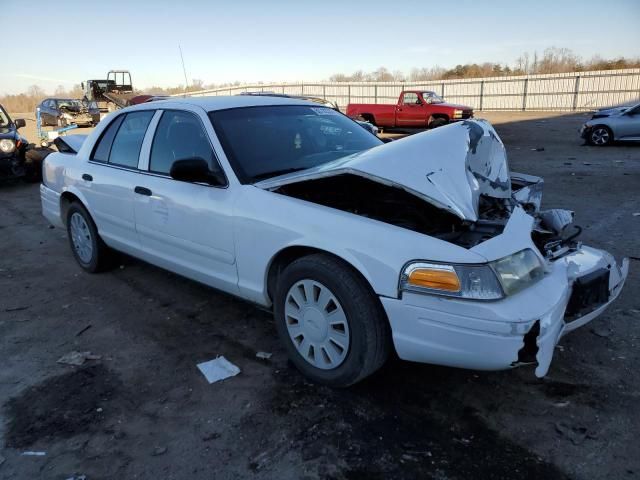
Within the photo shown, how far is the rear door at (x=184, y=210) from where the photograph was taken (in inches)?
133

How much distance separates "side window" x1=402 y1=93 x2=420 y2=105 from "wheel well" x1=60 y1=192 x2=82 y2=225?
686 inches

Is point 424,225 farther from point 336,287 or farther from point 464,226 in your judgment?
point 336,287

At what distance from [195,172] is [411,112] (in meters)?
18.4

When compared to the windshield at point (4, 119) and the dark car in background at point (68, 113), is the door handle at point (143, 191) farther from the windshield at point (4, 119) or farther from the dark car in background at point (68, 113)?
the dark car in background at point (68, 113)

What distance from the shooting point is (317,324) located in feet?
9.57

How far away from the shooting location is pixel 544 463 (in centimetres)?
235

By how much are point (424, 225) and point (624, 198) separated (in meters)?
6.63

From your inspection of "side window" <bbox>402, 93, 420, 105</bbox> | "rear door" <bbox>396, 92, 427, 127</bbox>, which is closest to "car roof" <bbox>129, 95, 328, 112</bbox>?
"rear door" <bbox>396, 92, 427, 127</bbox>

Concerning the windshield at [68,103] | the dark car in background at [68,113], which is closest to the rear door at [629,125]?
the dark car in background at [68,113]

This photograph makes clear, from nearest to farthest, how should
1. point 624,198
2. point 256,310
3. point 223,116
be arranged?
1. point 223,116
2. point 256,310
3. point 624,198

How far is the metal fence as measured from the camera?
29.0 meters

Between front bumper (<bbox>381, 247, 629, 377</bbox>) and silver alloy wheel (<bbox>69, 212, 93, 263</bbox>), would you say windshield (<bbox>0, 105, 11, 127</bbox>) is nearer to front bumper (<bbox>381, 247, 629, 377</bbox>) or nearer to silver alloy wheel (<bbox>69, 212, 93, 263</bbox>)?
silver alloy wheel (<bbox>69, 212, 93, 263</bbox>)

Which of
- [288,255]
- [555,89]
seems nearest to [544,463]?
[288,255]

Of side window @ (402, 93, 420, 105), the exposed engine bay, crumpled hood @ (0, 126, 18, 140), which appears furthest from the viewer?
side window @ (402, 93, 420, 105)
